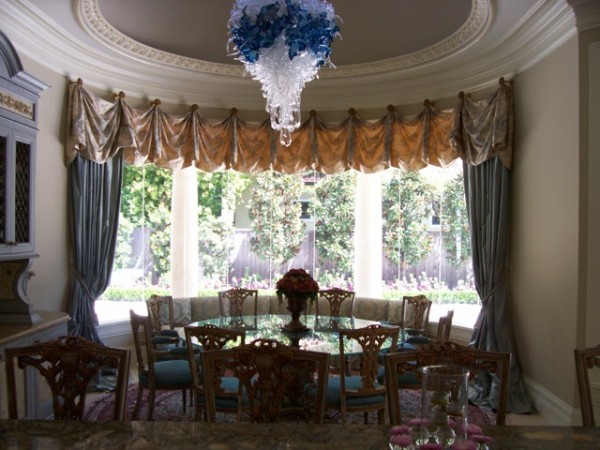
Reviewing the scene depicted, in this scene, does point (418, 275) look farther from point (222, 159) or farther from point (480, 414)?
point (222, 159)

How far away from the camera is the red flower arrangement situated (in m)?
4.37

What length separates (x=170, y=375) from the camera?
4086mm

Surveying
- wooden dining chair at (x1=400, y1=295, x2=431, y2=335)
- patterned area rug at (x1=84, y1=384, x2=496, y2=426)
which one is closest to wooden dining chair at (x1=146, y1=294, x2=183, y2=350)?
patterned area rug at (x1=84, y1=384, x2=496, y2=426)

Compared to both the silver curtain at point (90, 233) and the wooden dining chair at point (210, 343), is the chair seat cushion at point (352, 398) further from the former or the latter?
the silver curtain at point (90, 233)

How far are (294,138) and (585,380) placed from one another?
4.45m

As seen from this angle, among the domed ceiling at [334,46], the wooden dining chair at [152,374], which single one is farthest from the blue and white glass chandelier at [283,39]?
the wooden dining chair at [152,374]

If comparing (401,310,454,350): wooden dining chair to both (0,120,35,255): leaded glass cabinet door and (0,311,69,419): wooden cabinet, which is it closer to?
(0,311,69,419): wooden cabinet

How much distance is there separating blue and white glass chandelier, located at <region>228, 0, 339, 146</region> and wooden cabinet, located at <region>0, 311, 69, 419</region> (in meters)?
2.23

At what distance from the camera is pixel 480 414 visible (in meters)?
4.60

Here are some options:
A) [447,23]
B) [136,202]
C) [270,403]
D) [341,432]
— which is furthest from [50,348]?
[136,202]

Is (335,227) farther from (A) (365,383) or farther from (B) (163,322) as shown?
(A) (365,383)

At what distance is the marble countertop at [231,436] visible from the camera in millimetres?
1652

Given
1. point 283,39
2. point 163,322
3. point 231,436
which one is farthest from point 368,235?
point 231,436

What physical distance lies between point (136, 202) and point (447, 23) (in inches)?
152
